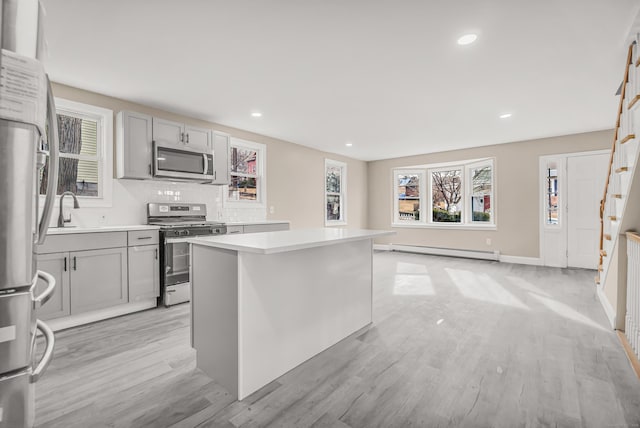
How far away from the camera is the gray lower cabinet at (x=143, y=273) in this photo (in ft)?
11.0

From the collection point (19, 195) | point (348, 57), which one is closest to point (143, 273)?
point (19, 195)

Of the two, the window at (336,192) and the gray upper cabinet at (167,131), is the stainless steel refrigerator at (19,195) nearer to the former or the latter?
the gray upper cabinet at (167,131)

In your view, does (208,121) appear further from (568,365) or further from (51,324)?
(568,365)

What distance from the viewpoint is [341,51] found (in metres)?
2.74

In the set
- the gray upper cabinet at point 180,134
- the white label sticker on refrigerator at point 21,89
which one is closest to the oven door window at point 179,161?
the gray upper cabinet at point 180,134

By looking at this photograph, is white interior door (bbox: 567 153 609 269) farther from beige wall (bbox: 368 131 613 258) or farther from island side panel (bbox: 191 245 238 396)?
island side panel (bbox: 191 245 238 396)

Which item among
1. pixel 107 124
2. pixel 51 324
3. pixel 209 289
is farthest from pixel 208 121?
pixel 209 289

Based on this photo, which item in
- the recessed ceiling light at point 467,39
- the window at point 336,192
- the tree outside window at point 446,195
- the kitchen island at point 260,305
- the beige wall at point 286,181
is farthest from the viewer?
the window at point 336,192

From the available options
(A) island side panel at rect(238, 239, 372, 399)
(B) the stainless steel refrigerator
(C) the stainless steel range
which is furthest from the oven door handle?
(B) the stainless steel refrigerator

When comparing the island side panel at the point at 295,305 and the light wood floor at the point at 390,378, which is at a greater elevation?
the island side panel at the point at 295,305

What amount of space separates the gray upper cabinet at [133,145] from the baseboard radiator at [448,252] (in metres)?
5.96

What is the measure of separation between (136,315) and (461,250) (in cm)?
628

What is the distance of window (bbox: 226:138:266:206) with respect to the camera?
521 centimetres

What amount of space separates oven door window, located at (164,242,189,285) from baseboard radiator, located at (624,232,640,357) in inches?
166
